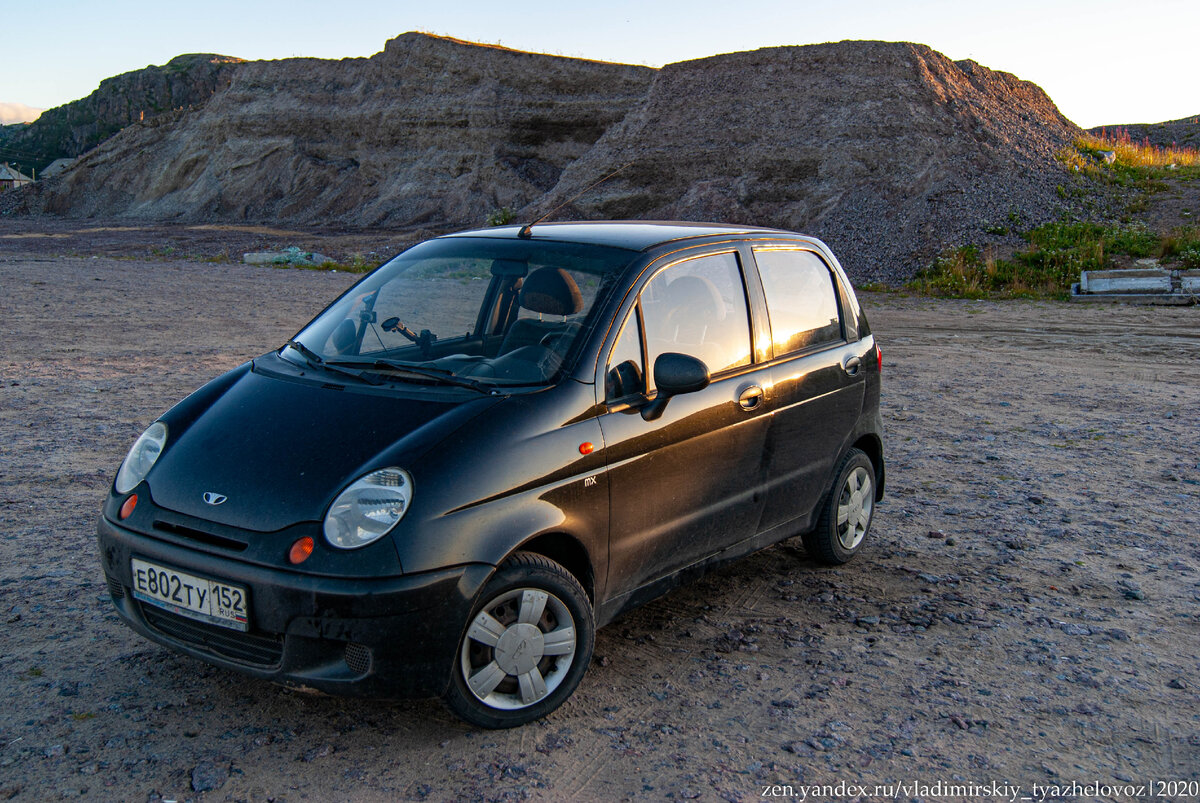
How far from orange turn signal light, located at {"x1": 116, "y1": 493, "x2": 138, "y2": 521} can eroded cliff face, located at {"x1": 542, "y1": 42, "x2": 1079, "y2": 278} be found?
2356 centimetres

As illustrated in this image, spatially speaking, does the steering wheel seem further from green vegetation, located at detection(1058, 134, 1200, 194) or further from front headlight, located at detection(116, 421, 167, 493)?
green vegetation, located at detection(1058, 134, 1200, 194)

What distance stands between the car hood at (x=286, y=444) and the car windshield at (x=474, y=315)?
0.88 ft

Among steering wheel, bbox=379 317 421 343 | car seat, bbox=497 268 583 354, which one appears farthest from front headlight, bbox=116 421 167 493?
car seat, bbox=497 268 583 354

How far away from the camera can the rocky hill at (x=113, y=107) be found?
108062 millimetres

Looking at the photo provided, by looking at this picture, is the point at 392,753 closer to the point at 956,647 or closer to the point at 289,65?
the point at 956,647

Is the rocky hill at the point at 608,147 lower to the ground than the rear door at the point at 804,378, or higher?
higher

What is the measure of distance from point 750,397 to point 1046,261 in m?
20.7

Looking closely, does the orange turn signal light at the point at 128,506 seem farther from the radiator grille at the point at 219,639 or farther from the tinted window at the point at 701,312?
the tinted window at the point at 701,312

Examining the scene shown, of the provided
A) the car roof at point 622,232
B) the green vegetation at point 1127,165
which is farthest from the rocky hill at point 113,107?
the car roof at point 622,232

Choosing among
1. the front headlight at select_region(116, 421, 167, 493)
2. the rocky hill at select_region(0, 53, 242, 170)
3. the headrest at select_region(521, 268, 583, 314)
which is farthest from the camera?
the rocky hill at select_region(0, 53, 242, 170)

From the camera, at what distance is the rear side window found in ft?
15.7

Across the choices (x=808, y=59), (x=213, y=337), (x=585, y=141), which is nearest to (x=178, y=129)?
(x=585, y=141)

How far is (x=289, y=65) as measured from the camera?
176 feet

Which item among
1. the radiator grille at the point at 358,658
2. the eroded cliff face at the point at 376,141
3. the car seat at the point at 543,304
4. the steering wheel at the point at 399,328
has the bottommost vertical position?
the radiator grille at the point at 358,658
